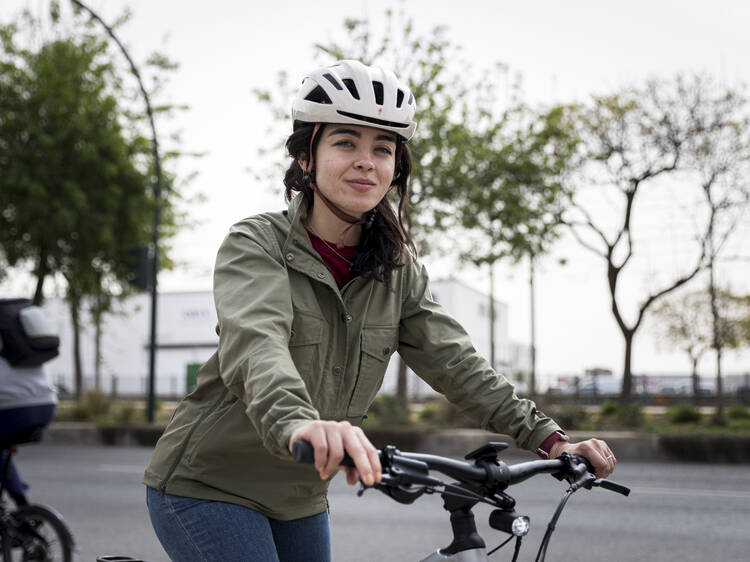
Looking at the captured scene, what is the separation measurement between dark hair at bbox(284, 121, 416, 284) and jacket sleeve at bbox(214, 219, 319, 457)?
0.83 ft

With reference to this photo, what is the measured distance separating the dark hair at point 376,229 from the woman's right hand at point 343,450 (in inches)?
32.7

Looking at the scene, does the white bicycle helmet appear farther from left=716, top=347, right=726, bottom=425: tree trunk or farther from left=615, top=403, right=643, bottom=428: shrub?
left=716, top=347, right=726, bottom=425: tree trunk

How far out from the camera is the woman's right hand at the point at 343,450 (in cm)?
150

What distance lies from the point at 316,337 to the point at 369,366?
18cm

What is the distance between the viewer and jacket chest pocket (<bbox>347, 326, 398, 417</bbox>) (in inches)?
90.4

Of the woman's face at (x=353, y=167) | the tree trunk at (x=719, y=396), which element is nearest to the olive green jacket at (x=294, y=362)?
the woman's face at (x=353, y=167)

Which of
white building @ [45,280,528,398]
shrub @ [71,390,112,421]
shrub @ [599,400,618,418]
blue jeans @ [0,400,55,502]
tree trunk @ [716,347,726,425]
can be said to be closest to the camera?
blue jeans @ [0,400,55,502]

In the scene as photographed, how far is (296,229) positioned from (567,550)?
5.28 meters

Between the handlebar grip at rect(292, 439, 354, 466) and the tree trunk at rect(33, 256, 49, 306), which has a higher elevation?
the tree trunk at rect(33, 256, 49, 306)

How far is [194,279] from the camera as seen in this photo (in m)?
43.7

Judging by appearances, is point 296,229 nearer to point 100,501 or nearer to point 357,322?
point 357,322

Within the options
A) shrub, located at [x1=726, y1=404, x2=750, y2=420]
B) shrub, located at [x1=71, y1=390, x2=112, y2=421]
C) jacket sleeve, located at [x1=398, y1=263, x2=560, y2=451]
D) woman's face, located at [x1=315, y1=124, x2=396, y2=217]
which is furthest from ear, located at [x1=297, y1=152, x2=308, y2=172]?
shrub, located at [x1=726, y1=404, x2=750, y2=420]

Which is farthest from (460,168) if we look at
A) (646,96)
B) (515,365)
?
(515,365)

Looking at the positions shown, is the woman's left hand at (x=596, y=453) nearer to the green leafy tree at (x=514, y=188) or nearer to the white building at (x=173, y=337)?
the green leafy tree at (x=514, y=188)
